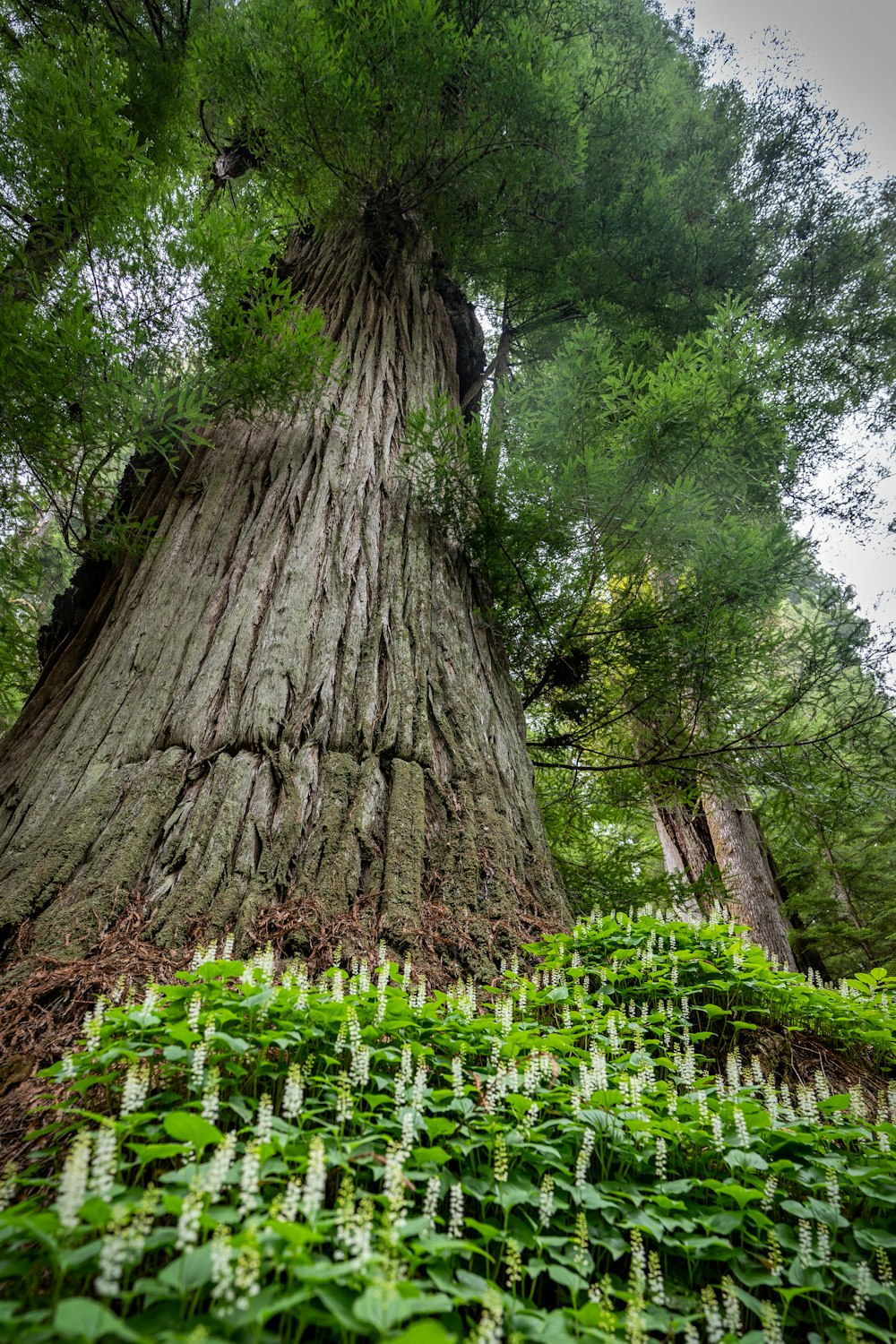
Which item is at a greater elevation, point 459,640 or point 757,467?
point 757,467

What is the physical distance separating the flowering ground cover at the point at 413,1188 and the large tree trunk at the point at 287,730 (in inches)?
18.6

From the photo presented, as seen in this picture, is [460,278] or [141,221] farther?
[460,278]

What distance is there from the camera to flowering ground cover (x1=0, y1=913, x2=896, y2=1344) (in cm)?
97

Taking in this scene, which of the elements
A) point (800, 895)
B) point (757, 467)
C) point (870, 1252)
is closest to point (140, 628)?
point (870, 1252)

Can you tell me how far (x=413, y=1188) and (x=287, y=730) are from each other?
2.01m

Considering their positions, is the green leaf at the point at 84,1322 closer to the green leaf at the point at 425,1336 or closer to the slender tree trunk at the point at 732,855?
the green leaf at the point at 425,1336

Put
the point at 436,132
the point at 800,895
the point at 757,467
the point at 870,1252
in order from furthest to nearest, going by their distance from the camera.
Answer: the point at 800,895, the point at 757,467, the point at 436,132, the point at 870,1252

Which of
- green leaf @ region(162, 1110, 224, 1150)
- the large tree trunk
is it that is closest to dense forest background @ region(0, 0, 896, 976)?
the large tree trunk

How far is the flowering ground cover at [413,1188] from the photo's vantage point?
97 centimetres

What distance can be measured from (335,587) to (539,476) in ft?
4.69

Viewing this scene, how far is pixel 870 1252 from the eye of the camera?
152 cm

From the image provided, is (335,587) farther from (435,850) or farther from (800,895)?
(800,895)

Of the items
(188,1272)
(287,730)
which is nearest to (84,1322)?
(188,1272)

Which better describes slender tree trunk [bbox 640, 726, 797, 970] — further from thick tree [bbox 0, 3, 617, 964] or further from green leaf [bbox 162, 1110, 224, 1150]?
green leaf [bbox 162, 1110, 224, 1150]
